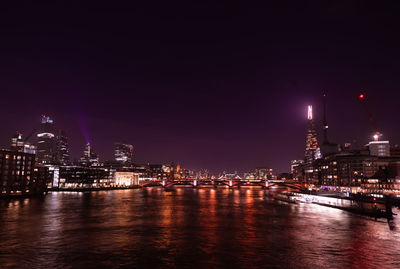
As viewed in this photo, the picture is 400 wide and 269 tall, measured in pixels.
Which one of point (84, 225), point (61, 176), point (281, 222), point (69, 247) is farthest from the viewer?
point (61, 176)

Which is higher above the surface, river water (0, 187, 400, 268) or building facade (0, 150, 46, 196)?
building facade (0, 150, 46, 196)

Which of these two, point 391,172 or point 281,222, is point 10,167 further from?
point 391,172

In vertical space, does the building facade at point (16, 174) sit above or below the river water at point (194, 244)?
above

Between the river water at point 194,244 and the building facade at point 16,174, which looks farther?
the building facade at point 16,174

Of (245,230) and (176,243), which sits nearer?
(176,243)

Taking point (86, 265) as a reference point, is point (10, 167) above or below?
above

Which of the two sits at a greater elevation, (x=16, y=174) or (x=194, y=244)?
(x=16, y=174)

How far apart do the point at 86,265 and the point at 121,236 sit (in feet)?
44.8

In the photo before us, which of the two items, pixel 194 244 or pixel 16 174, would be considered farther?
pixel 16 174

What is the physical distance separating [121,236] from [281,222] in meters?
30.1

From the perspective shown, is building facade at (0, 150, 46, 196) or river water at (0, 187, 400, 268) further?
building facade at (0, 150, 46, 196)

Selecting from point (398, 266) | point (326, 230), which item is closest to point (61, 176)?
point (326, 230)

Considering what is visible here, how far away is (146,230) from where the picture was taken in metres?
46.2

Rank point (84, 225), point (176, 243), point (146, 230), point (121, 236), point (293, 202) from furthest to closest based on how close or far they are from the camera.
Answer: point (293, 202) → point (84, 225) → point (146, 230) → point (121, 236) → point (176, 243)
